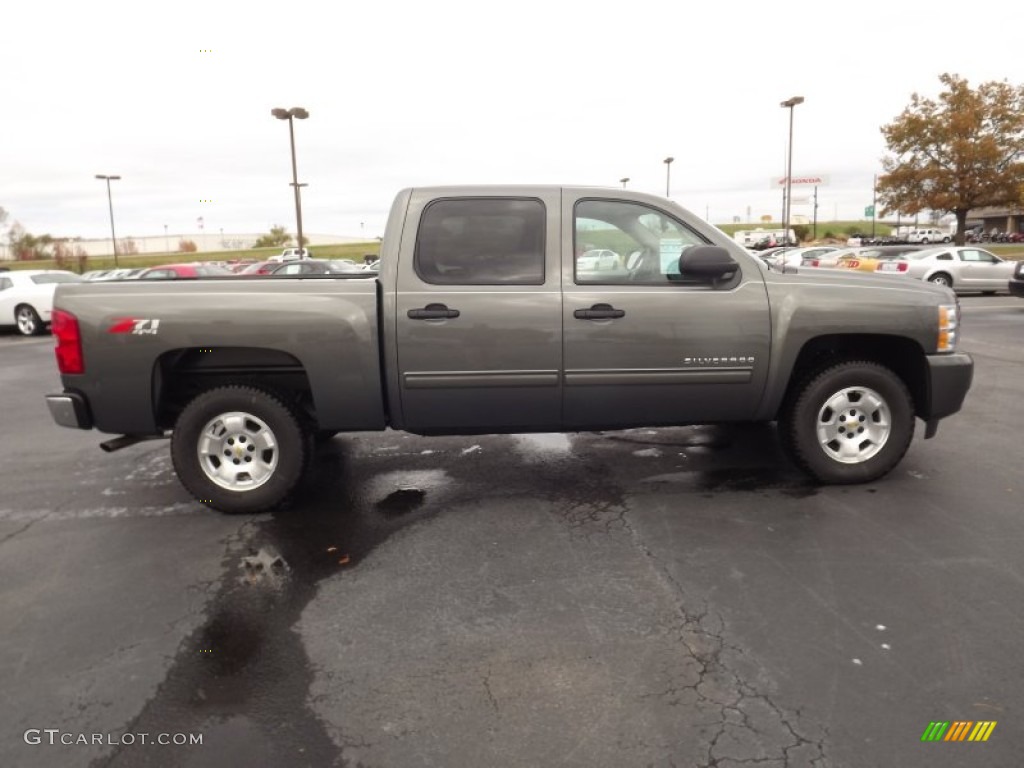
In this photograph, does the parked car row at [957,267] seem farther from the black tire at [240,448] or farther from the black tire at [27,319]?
the black tire at [27,319]

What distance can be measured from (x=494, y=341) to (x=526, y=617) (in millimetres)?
1646

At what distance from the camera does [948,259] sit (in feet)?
66.7

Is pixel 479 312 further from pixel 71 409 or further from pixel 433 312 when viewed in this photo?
pixel 71 409

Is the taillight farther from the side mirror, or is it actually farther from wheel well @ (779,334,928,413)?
wheel well @ (779,334,928,413)

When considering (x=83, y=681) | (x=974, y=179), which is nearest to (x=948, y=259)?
(x=974, y=179)

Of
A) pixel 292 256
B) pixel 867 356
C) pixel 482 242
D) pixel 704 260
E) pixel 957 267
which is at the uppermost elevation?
pixel 292 256

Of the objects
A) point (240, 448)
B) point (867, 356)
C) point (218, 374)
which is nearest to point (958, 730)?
point (867, 356)

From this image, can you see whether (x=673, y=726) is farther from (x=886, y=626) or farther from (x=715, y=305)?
(x=715, y=305)

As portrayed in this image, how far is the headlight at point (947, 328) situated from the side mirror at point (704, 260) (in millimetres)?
1462

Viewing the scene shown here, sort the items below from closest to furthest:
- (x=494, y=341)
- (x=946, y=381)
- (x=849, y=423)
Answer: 1. (x=494, y=341)
2. (x=946, y=381)
3. (x=849, y=423)

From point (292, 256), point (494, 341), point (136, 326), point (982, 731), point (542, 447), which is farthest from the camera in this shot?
point (292, 256)

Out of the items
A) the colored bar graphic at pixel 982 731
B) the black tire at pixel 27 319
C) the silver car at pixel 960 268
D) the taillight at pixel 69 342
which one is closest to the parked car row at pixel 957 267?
the silver car at pixel 960 268

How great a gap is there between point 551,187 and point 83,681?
11.2 feet

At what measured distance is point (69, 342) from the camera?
159 inches
